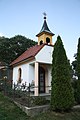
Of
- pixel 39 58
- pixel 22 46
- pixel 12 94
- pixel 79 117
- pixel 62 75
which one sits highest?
pixel 22 46

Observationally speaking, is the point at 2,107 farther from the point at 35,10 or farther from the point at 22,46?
the point at 22,46

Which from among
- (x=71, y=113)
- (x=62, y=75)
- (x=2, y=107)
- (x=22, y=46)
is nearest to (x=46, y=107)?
(x=71, y=113)

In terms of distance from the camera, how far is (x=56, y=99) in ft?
29.6

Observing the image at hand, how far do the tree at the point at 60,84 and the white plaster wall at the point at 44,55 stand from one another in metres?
4.24

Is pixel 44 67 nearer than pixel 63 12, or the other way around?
pixel 63 12

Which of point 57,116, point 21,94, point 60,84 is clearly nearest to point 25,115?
point 57,116

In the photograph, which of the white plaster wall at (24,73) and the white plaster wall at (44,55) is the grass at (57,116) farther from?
the white plaster wall at (24,73)

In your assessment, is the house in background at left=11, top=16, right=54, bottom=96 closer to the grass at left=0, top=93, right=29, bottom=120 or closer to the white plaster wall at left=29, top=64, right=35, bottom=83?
the white plaster wall at left=29, top=64, right=35, bottom=83

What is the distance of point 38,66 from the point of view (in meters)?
14.3

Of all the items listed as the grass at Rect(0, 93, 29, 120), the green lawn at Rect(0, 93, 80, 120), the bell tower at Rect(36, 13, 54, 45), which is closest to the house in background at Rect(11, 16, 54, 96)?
the bell tower at Rect(36, 13, 54, 45)

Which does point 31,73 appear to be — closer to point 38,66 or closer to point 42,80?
point 38,66

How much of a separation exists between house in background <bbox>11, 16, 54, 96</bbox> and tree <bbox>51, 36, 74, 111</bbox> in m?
4.19

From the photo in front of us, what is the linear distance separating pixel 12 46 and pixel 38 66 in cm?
1043

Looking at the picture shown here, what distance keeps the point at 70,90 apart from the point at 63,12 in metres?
5.55
